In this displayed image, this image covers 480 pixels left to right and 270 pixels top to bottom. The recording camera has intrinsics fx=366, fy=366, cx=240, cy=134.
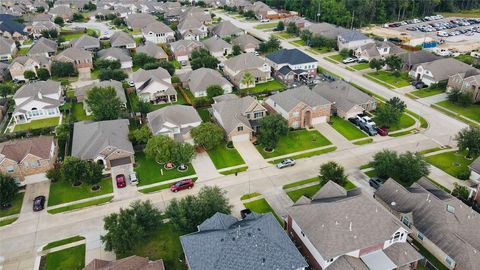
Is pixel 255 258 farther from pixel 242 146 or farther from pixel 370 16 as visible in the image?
pixel 370 16

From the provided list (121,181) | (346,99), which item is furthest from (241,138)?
(346,99)

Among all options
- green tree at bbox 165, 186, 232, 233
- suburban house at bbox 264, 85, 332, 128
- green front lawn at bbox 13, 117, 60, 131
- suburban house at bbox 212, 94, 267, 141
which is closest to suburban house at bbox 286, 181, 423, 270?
green tree at bbox 165, 186, 232, 233

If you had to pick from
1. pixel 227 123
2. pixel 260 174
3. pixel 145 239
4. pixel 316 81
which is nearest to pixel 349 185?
pixel 260 174

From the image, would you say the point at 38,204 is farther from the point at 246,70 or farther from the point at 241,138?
the point at 246,70

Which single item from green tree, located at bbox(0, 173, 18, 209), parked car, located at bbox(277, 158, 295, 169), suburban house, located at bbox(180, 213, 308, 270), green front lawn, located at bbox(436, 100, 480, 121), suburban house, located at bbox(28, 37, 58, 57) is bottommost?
green front lawn, located at bbox(436, 100, 480, 121)

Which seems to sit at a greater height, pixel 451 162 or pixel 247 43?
pixel 247 43

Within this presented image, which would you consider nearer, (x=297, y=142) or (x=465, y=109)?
(x=297, y=142)

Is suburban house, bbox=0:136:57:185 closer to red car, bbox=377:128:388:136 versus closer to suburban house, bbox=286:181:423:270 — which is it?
suburban house, bbox=286:181:423:270
